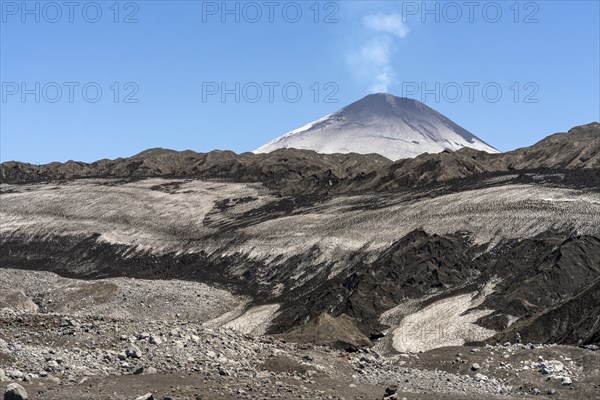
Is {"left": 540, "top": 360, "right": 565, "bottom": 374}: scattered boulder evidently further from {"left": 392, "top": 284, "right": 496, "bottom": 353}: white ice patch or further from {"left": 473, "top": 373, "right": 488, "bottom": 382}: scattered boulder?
{"left": 392, "top": 284, "right": 496, "bottom": 353}: white ice patch

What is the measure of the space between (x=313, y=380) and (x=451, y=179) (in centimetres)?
7362

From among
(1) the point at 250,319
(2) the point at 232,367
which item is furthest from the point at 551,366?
(1) the point at 250,319

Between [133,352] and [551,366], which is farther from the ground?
[133,352]

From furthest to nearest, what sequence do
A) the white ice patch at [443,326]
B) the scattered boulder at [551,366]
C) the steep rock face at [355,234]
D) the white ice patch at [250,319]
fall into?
the white ice patch at [250,319] < the steep rock face at [355,234] < the white ice patch at [443,326] < the scattered boulder at [551,366]

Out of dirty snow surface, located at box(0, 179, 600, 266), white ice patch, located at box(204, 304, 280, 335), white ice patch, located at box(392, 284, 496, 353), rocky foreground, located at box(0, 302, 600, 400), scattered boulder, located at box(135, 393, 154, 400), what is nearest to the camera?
scattered boulder, located at box(135, 393, 154, 400)

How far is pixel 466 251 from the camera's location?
65.9 m

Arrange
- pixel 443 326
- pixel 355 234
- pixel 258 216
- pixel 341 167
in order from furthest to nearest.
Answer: pixel 341 167 → pixel 258 216 → pixel 355 234 → pixel 443 326

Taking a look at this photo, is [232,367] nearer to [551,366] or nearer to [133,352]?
[133,352]

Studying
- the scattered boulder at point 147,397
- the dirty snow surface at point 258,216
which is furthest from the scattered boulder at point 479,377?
the dirty snow surface at point 258,216

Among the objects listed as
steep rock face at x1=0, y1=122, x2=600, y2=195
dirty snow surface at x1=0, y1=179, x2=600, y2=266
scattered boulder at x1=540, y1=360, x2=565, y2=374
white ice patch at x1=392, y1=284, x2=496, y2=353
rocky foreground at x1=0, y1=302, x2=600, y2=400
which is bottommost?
white ice patch at x1=392, y1=284, x2=496, y2=353

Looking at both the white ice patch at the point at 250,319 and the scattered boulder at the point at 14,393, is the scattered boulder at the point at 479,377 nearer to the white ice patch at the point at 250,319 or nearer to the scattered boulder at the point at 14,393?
the scattered boulder at the point at 14,393

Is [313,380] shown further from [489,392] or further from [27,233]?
[27,233]

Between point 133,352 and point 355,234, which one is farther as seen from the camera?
point 355,234

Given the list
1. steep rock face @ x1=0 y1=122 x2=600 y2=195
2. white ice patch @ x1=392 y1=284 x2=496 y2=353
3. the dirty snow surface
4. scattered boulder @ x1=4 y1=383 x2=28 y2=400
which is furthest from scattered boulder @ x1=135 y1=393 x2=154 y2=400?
steep rock face @ x1=0 y1=122 x2=600 y2=195
